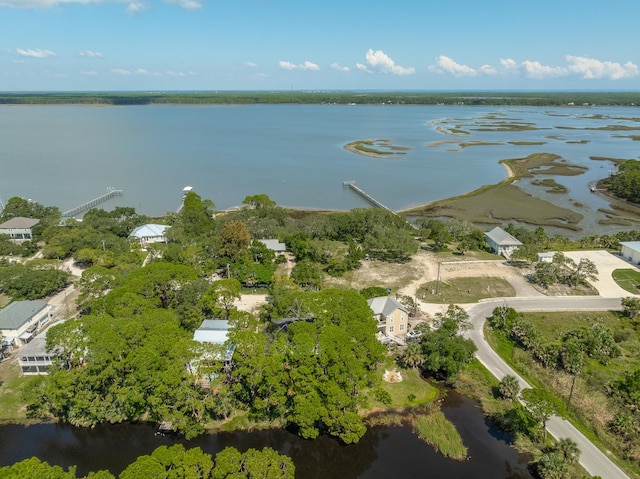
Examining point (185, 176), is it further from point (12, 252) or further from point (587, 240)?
point (587, 240)

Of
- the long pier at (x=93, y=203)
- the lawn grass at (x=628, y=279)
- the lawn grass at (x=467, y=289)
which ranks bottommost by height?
the lawn grass at (x=467, y=289)

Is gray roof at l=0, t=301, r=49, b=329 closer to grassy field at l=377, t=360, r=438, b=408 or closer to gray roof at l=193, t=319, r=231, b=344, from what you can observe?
gray roof at l=193, t=319, r=231, b=344

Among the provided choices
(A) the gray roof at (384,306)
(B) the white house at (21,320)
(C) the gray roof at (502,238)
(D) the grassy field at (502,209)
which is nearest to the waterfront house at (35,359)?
(B) the white house at (21,320)

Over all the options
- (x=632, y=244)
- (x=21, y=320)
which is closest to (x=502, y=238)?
(x=632, y=244)

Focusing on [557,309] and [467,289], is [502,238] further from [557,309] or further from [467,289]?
[557,309]

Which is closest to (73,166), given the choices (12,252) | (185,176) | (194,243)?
(185,176)

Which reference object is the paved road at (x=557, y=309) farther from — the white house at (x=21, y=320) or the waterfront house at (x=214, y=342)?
the white house at (x=21, y=320)
